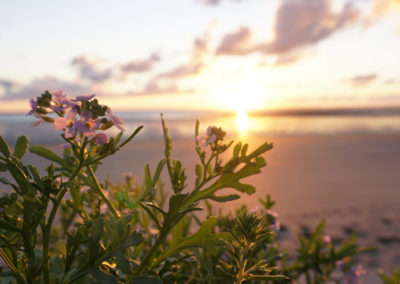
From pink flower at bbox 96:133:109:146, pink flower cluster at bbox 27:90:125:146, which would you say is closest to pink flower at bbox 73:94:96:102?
pink flower cluster at bbox 27:90:125:146

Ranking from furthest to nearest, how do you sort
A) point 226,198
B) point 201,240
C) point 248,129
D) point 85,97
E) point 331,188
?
point 248,129
point 331,188
point 226,198
point 201,240
point 85,97

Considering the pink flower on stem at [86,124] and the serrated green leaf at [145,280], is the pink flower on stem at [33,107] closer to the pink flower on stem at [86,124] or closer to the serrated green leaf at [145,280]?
the pink flower on stem at [86,124]

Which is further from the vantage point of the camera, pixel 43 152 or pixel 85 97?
pixel 43 152

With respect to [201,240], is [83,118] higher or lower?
higher

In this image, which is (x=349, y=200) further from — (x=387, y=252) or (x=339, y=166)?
(x=339, y=166)

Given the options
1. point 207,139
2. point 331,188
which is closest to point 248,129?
point 331,188

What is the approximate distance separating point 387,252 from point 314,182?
13.2 feet

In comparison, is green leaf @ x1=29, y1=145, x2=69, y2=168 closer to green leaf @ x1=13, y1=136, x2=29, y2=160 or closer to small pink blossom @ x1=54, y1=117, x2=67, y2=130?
green leaf @ x1=13, y1=136, x2=29, y2=160

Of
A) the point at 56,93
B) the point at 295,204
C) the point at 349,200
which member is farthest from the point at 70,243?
the point at 349,200

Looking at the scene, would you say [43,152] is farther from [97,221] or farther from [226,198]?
[226,198]

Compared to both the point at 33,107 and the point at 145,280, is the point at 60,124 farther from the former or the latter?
the point at 145,280

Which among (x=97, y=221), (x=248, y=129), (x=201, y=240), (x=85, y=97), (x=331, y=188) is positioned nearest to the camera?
(x=97, y=221)

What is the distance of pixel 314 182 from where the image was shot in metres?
9.33

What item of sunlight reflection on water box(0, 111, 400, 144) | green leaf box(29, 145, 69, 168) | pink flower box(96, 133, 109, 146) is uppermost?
pink flower box(96, 133, 109, 146)
